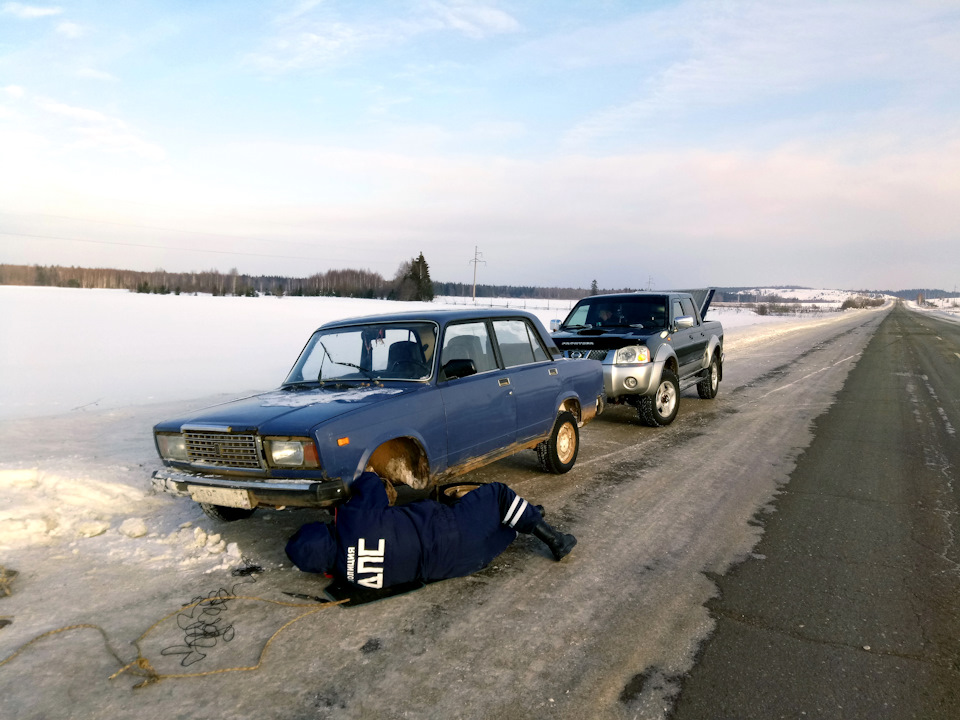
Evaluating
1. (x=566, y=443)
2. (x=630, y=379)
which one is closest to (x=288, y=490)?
(x=566, y=443)

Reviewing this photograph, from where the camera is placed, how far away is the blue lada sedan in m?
4.07

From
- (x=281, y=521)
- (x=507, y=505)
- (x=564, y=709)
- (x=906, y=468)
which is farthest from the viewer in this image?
(x=906, y=468)

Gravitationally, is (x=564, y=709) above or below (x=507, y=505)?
below

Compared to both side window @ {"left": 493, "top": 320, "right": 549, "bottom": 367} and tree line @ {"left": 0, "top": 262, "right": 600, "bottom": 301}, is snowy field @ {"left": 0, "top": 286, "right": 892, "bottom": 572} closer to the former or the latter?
side window @ {"left": 493, "top": 320, "right": 549, "bottom": 367}

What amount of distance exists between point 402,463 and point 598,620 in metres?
1.94

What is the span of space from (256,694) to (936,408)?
11.4 metres

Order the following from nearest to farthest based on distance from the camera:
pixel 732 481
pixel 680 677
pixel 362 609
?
pixel 680 677
pixel 362 609
pixel 732 481

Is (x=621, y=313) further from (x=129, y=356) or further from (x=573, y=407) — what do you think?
(x=129, y=356)

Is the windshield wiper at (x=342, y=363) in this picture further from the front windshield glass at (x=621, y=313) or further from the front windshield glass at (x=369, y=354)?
the front windshield glass at (x=621, y=313)

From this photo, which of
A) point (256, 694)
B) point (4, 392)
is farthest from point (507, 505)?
point (4, 392)

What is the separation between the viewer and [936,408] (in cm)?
1023

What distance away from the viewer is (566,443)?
6598 mm

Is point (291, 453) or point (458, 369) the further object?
point (458, 369)

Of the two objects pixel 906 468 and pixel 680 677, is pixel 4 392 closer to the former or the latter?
pixel 680 677
